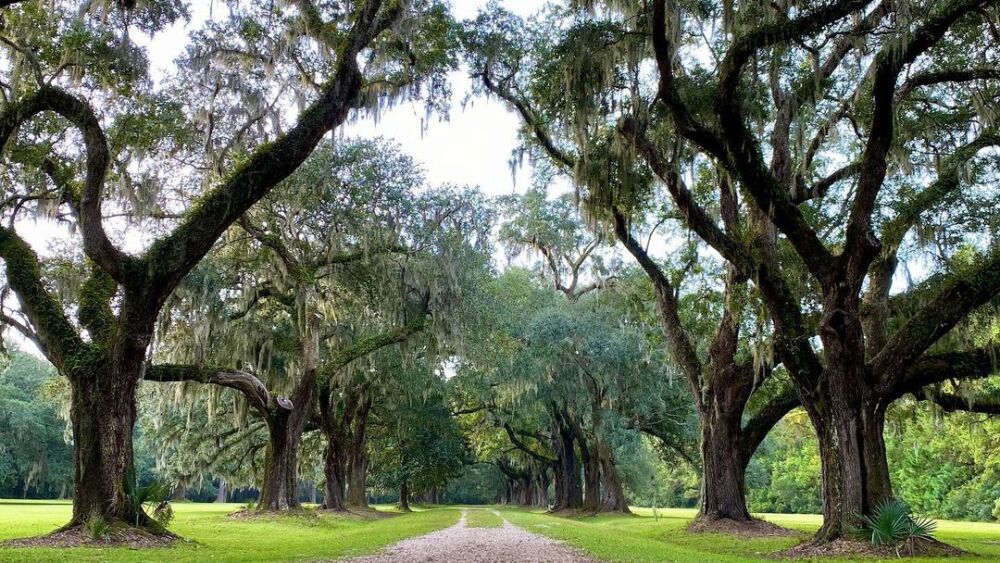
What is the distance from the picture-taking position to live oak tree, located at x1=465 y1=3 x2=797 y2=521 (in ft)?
38.1

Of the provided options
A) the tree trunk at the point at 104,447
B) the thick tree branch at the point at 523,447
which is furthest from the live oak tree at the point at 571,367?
the tree trunk at the point at 104,447

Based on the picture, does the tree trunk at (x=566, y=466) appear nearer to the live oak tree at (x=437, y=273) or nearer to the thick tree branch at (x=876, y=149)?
the live oak tree at (x=437, y=273)

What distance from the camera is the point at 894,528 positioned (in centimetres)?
1012

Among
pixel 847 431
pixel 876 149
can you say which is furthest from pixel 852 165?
pixel 847 431

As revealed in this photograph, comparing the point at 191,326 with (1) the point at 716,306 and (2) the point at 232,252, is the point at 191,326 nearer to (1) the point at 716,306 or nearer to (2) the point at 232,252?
(2) the point at 232,252

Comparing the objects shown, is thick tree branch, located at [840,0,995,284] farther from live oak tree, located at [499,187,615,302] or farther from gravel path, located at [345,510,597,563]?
live oak tree, located at [499,187,615,302]

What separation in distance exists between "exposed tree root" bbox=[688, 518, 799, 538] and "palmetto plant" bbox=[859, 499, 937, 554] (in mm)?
4372

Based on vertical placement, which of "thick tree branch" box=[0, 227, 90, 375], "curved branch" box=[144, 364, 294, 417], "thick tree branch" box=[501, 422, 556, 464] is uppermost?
"thick tree branch" box=[0, 227, 90, 375]

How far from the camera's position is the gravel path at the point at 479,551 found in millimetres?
8648

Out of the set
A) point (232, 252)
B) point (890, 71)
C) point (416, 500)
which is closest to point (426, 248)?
point (232, 252)

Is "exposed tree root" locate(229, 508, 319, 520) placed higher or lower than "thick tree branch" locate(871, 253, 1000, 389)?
lower

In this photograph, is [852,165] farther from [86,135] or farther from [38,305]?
[38,305]

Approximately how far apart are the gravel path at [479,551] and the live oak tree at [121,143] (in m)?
4.20

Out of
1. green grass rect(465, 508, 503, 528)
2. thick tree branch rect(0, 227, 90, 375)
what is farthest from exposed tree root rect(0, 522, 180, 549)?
green grass rect(465, 508, 503, 528)
